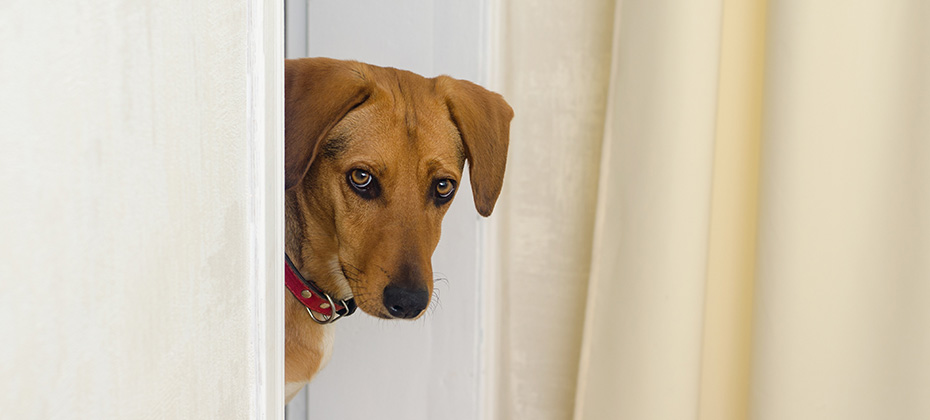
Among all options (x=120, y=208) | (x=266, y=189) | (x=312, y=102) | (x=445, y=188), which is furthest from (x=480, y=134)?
(x=120, y=208)

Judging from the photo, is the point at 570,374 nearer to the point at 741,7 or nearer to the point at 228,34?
the point at 741,7

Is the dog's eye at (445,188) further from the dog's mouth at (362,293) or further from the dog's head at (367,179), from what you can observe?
the dog's mouth at (362,293)

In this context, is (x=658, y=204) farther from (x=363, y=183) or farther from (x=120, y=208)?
(x=120, y=208)

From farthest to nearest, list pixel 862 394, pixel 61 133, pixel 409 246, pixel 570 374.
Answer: pixel 570 374, pixel 862 394, pixel 409 246, pixel 61 133

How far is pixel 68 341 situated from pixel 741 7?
0.90m

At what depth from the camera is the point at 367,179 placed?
576mm

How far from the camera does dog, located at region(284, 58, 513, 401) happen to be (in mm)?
559

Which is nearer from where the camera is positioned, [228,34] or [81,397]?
[81,397]

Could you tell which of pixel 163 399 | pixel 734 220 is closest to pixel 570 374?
pixel 734 220

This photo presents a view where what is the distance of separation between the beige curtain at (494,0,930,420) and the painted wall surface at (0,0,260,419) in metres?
0.59

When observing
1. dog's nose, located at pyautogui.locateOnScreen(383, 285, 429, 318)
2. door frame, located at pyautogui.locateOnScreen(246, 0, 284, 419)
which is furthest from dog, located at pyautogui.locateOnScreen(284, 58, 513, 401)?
door frame, located at pyautogui.locateOnScreen(246, 0, 284, 419)

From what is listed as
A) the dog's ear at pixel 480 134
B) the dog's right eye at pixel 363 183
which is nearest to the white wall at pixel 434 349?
the dog's ear at pixel 480 134

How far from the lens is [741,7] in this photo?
86 centimetres

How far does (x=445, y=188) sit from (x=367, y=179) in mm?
84
